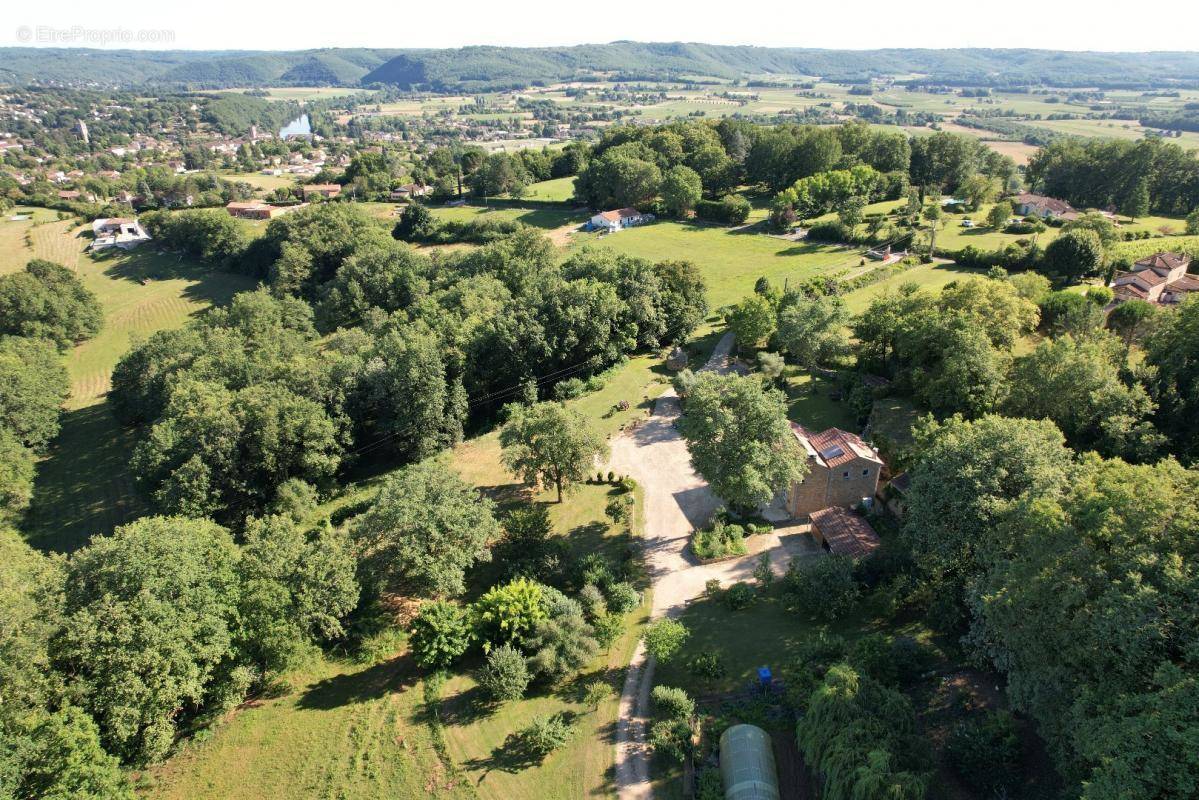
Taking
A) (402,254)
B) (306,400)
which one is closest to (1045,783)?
(306,400)

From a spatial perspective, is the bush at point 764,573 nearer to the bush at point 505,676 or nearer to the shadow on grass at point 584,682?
the shadow on grass at point 584,682

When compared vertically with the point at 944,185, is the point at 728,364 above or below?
below

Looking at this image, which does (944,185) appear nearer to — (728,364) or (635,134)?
(635,134)

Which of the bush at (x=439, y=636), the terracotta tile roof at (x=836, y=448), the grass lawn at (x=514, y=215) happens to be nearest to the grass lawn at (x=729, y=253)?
the grass lawn at (x=514, y=215)

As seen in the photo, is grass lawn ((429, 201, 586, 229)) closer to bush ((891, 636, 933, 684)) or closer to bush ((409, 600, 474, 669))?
bush ((409, 600, 474, 669))

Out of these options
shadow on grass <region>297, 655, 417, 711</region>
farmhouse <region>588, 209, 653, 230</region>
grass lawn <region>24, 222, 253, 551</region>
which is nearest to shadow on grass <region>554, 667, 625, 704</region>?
shadow on grass <region>297, 655, 417, 711</region>

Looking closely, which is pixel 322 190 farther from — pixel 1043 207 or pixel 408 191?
pixel 1043 207

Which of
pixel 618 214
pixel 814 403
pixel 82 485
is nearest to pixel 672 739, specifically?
pixel 814 403
